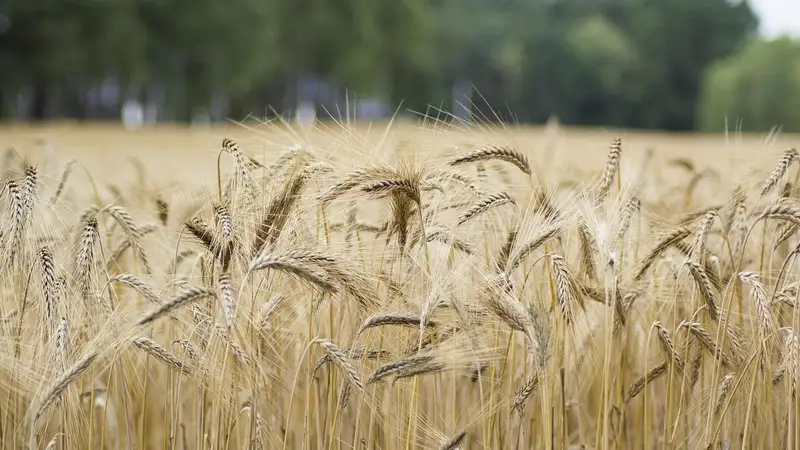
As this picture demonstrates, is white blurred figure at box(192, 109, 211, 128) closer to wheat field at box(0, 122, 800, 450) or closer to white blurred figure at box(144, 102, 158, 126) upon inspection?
white blurred figure at box(144, 102, 158, 126)

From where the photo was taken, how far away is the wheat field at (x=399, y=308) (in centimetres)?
201

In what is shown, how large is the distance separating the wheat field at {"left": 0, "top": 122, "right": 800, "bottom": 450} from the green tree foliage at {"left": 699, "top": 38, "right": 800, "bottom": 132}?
45545mm

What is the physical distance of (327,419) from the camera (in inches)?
92.7

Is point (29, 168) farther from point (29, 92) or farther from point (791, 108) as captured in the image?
point (791, 108)

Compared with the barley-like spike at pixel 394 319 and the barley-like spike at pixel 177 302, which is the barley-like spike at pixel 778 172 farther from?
the barley-like spike at pixel 177 302

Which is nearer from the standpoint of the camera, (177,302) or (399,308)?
(177,302)

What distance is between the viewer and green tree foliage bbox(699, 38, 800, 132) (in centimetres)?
4691

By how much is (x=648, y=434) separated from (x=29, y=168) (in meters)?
1.59

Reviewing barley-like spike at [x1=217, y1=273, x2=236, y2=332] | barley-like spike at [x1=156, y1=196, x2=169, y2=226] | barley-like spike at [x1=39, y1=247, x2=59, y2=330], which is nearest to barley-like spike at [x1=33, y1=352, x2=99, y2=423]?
barley-like spike at [x1=39, y1=247, x2=59, y2=330]

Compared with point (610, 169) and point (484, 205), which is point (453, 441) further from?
point (610, 169)

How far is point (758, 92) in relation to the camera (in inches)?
1895

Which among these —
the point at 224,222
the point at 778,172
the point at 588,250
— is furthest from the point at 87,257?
the point at 778,172

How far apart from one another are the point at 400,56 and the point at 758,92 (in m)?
18.6

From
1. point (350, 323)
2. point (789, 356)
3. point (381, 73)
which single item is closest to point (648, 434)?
point (789, 356)
